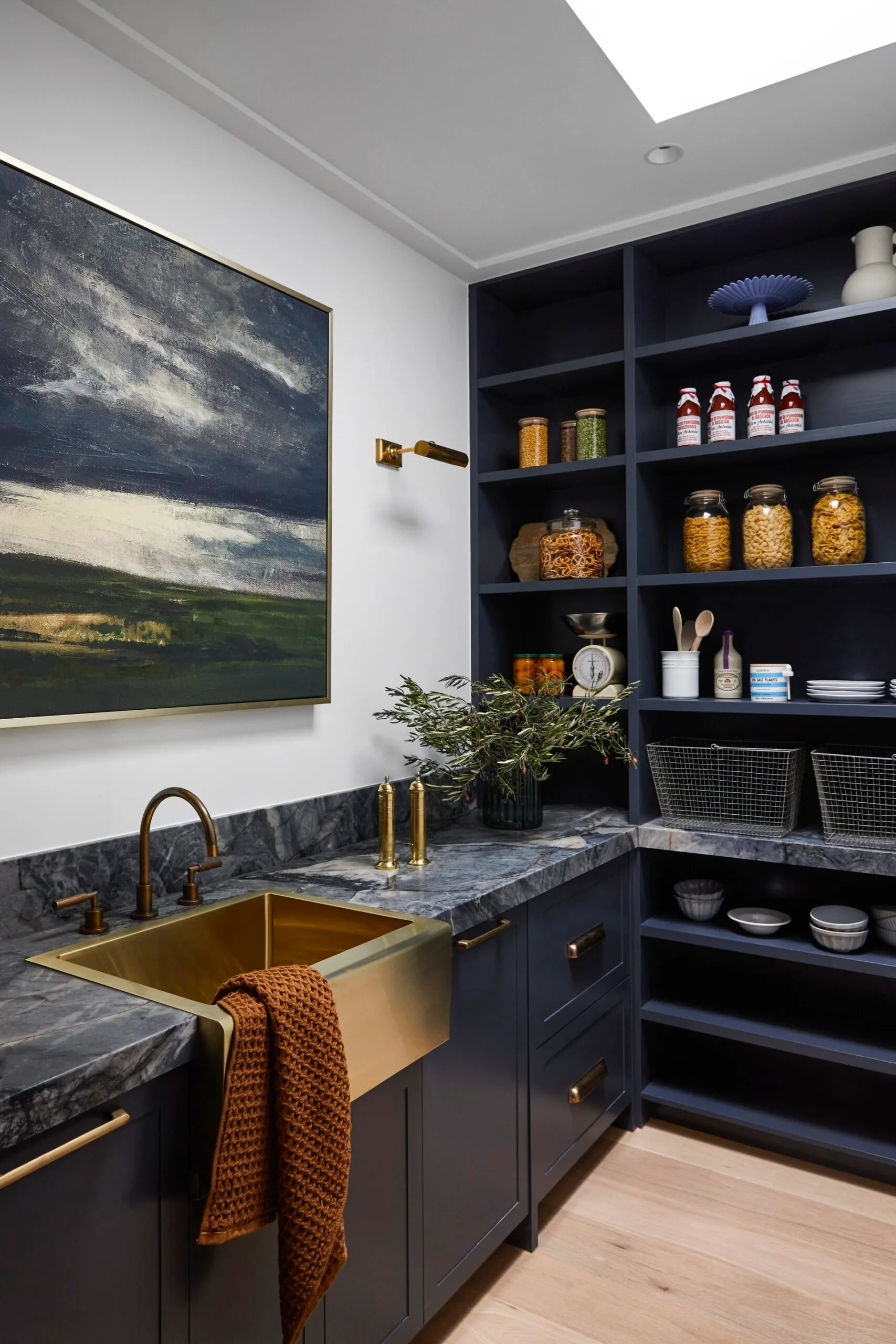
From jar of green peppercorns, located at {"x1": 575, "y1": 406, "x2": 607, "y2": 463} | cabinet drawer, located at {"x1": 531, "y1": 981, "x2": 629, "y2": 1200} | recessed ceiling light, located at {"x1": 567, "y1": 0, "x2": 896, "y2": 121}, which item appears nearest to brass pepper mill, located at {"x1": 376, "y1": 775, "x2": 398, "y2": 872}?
cabinet drawer, located at {"x1": 531, "y1": 981, "x2": 629, "y2": 1200}

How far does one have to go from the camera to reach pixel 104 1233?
1044 mm

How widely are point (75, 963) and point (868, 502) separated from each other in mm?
2228

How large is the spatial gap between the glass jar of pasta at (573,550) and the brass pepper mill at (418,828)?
89cm

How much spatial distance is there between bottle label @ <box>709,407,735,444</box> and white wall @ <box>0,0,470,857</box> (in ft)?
2.53

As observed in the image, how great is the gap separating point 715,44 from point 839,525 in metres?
1.12

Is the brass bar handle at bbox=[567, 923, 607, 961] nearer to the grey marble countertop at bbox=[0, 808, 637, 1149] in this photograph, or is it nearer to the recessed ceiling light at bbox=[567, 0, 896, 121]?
the grey marble countertop at bbox=[0, 808, 637, 1149]

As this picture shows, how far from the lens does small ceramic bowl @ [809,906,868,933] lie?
2.25 meters

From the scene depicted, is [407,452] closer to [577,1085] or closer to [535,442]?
[535,442]

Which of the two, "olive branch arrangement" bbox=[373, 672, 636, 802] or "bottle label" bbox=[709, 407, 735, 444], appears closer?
"olive branch arrangement" bbox=[373, 672, 636, 802]

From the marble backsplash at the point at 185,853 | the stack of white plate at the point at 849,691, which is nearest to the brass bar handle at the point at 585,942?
the marble backsplash at the point at 185,853

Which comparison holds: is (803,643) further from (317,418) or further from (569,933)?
(317,418)

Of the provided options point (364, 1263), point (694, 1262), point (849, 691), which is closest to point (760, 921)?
point (849, 691)

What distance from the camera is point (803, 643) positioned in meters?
2.56

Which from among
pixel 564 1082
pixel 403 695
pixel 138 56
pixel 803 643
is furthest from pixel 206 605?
pixel 803 643
